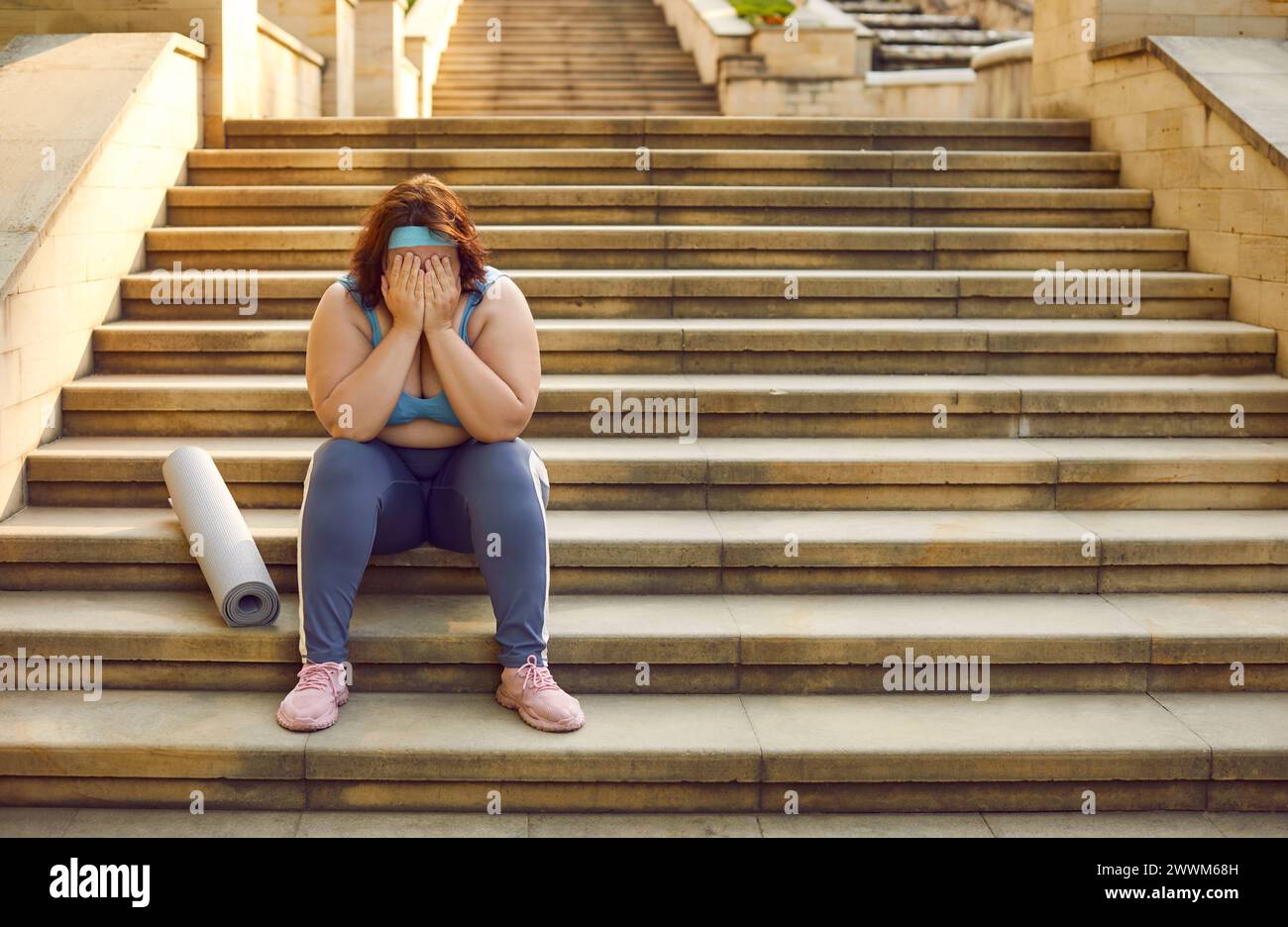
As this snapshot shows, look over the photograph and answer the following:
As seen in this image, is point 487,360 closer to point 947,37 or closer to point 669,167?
point 669,167

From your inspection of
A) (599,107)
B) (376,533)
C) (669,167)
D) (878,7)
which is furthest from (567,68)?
(376,533)

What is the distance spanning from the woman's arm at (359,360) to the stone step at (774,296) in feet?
6.95

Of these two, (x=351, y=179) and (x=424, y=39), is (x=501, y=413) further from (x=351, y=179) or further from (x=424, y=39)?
(x=424, y=39)

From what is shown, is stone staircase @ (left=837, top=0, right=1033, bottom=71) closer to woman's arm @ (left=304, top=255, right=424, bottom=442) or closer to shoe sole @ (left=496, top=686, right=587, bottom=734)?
woman's arm @ (left=304, top=255, right=424, bottom=442)

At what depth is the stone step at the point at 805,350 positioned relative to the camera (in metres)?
5.59

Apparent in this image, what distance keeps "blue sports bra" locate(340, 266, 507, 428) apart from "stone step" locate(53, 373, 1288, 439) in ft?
4.27

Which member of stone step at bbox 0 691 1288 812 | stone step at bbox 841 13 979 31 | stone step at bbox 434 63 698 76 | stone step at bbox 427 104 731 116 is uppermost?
stone step at bbox 841 13 979 31

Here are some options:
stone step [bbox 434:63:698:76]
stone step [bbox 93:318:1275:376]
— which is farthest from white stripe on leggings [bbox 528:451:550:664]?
stone step [bbox 434:63:698:76]

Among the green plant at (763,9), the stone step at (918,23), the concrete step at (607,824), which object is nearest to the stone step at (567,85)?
the green plant at (763,9)

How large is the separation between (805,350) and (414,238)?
2244 millimetres

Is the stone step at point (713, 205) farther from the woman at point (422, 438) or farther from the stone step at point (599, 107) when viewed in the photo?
the stone step at point (599, 107)

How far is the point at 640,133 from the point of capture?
754cm

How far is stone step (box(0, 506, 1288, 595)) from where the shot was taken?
4.38 meters

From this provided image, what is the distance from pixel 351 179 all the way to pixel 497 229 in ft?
3.81
